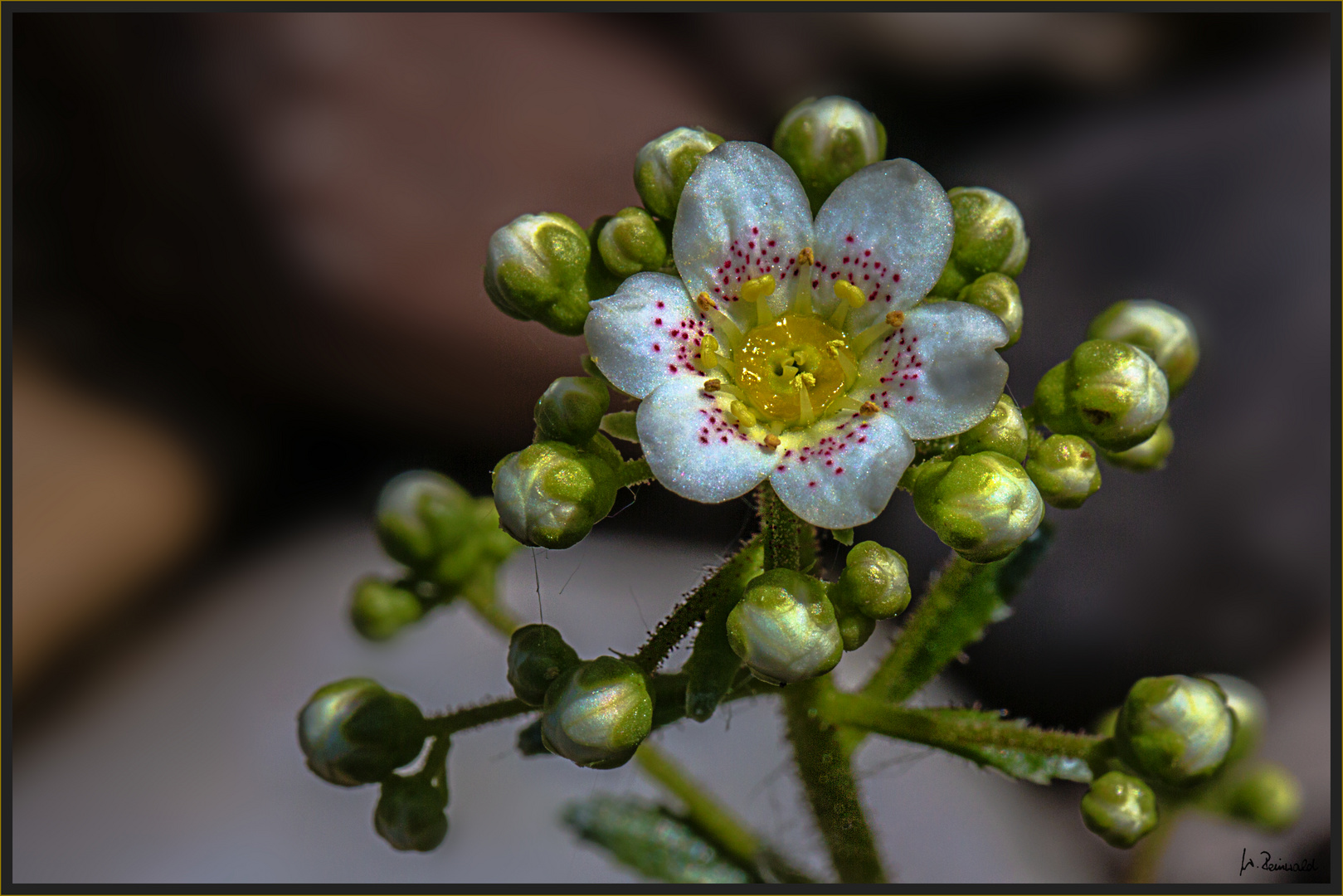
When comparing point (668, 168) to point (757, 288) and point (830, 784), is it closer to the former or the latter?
point (757, 288)

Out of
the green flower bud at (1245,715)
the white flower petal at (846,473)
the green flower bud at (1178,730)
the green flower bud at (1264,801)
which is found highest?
the white flower petal at (846,473)

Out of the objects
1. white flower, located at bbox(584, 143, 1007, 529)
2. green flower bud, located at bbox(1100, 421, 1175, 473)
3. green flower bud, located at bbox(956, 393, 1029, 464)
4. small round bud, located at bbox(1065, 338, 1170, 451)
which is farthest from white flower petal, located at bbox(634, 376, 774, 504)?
green flower bud, located at bbox(1100, 421, 1175, 473)

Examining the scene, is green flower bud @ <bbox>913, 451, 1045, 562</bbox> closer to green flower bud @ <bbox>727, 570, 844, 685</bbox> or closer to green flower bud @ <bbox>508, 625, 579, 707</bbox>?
green flower bud @ <bbox>727, 570, 844, 685</bbox>

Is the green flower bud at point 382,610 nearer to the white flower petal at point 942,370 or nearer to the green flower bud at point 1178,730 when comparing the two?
the white flower petal at point 942,370

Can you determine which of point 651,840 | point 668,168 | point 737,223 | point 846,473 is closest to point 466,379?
point 651,840

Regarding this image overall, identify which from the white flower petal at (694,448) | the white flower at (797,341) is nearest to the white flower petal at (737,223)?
the white flower at (797,341)

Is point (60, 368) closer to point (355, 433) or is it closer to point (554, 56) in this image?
point (355, 433)
